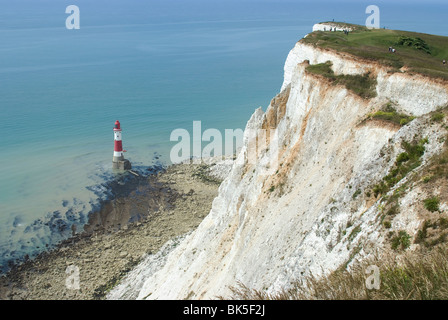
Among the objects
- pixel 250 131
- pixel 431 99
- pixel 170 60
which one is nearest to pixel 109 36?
pixel 170 60

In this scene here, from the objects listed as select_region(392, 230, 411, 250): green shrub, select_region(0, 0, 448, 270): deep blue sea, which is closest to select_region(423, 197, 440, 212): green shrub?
select_region(392, 230, 411, 250): green shrub

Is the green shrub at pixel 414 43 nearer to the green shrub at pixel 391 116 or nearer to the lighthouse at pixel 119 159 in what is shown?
the green shrub at pixel 391 116

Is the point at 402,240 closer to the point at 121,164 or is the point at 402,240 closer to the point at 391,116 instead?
the point at 391,116

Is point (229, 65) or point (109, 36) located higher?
point (109, 36)

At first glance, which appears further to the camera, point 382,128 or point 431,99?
point 431,99

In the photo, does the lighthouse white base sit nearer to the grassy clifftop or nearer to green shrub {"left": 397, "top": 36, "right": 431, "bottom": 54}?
the grassy clifftop

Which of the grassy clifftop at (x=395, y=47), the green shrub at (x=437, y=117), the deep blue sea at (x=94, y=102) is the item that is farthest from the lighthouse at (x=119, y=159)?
the green shrub at (x=437, y=117)

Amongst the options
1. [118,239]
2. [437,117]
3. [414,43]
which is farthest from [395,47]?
[118,239]
